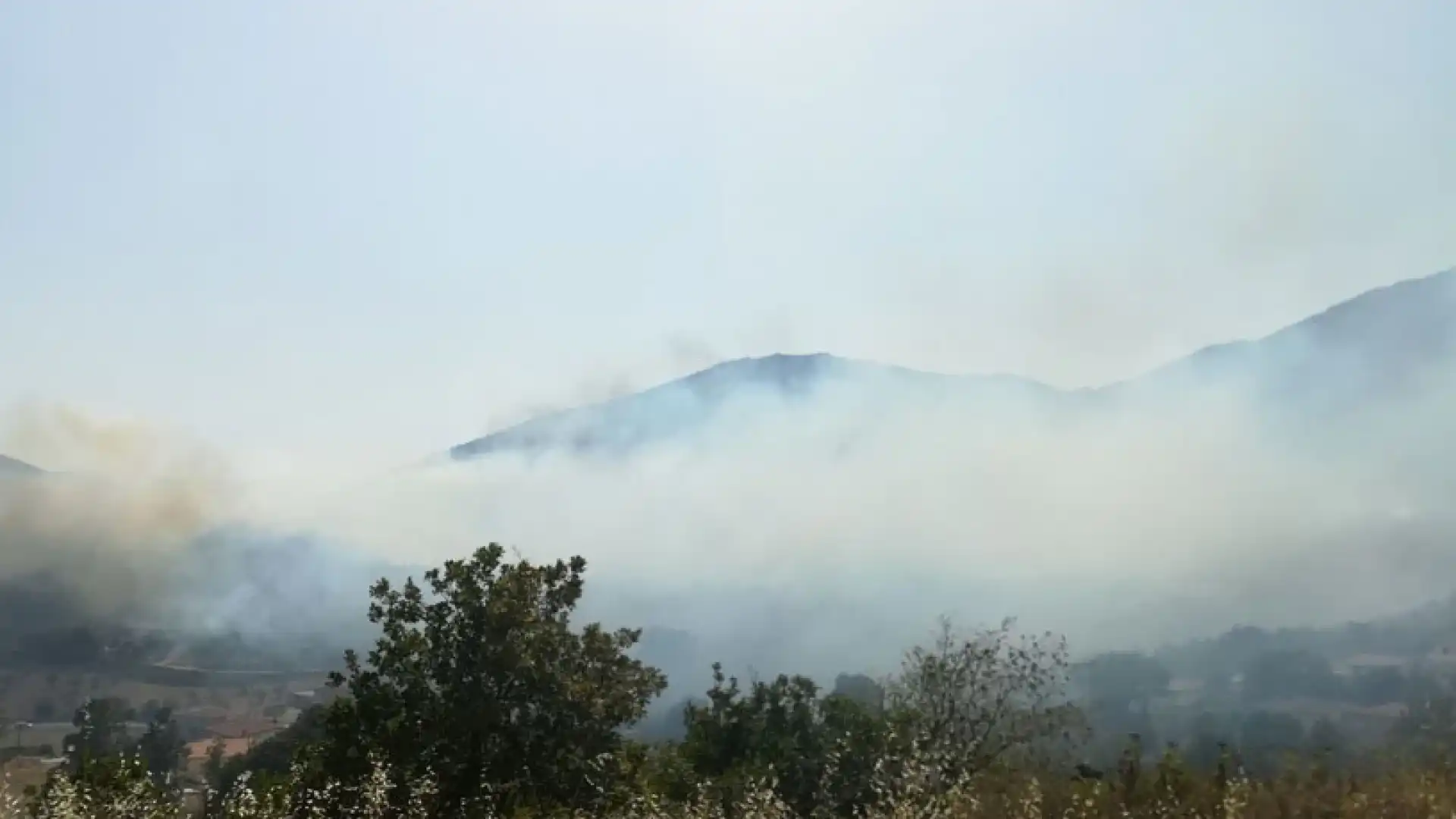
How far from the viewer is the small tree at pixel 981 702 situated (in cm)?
2925

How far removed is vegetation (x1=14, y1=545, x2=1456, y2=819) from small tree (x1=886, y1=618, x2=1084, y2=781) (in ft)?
0.19

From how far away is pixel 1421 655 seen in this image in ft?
326

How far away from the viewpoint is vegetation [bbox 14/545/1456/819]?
19781 mm

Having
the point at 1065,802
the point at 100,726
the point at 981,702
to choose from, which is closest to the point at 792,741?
the point at 981,702

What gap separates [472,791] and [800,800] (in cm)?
1015

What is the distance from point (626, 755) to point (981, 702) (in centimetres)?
1126

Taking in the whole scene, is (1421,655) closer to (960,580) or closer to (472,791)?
(960,580)

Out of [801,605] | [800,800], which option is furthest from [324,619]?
[800,800]

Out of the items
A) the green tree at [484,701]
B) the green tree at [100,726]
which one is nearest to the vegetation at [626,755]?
the green tree at [484,701]

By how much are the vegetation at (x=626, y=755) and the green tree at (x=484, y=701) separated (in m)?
0.04

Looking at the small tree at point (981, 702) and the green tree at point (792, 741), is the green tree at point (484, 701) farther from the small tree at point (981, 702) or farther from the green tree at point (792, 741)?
the small tree at point (981, 702)

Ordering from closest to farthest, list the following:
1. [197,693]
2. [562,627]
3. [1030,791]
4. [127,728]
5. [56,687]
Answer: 1. [1030,791]
2. [562,627]
3. [127,728]
4. [56,687]
5. [197,693]

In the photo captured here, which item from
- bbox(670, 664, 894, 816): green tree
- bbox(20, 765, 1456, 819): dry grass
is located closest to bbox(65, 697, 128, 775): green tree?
bbox(670, 664, 894, 816): green tree

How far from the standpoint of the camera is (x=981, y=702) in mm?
29766
